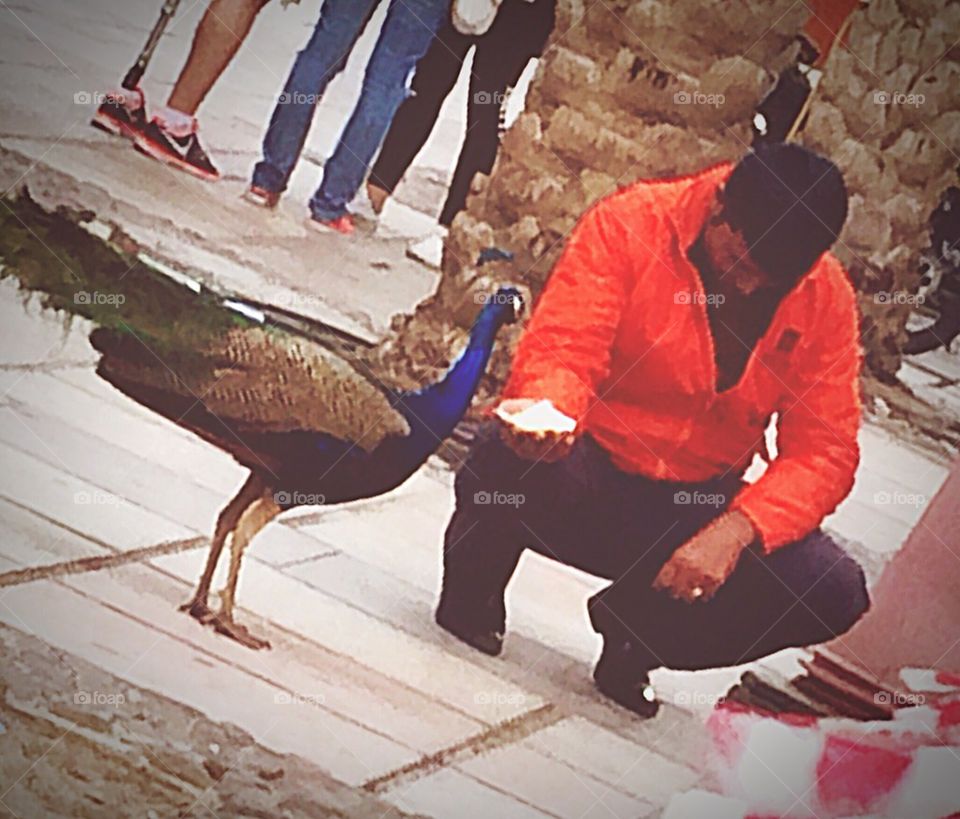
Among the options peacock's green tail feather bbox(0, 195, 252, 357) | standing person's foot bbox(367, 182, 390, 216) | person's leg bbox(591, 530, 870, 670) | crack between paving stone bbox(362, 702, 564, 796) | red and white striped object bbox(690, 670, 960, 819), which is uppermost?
standing person's foot bbox(367, 182, 390, 216)

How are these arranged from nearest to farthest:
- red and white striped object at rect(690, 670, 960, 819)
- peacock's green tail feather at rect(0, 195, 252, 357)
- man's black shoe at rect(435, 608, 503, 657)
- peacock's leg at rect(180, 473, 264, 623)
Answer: peacock's green tail feather at rect(0, 195, 252, 357)
peacock's leg at rect(180, 473, 264, 623)
man's black shoe at rect(435, 608, 503, 657)
red and white striped object at rect(690, 670, 960, 819)

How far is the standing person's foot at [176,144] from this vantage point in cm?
270

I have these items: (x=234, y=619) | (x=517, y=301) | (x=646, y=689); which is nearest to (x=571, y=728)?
(x=646, y=689)

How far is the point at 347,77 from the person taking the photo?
8.95ft

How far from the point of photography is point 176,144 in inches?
106

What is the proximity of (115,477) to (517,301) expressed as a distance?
105 centimetres

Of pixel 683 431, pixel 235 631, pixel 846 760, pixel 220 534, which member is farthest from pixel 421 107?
pixel 846 760

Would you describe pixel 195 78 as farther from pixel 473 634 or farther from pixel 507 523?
pixel 473 634

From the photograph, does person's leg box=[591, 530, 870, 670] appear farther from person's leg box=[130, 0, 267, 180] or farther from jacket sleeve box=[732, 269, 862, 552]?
person's leg box=[130, 0, 267, 180]

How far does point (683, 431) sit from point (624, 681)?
66 centimetres

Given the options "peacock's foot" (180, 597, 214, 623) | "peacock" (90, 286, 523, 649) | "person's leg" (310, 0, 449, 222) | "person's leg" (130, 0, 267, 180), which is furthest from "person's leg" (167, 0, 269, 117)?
"peacock's foot" (180, 597, 214, 623)

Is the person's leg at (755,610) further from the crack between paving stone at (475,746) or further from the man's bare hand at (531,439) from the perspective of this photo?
the man's bare hand at (531,439)

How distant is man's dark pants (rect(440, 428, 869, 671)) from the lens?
2.88m

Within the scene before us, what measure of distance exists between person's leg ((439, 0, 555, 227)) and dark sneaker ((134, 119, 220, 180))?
58cm
